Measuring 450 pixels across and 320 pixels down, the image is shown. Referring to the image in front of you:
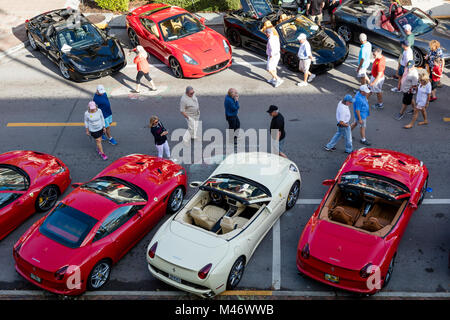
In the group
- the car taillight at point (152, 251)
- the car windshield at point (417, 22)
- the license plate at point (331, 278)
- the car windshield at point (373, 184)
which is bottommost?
the license plate at point (331, 278)

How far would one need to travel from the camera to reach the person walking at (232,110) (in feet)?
37.9

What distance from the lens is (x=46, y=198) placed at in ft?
33.7

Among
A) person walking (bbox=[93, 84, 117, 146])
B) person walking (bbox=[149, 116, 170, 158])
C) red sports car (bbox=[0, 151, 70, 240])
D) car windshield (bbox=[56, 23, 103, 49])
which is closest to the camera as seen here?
red sports car (bbox=[0, 151, 70, 240])

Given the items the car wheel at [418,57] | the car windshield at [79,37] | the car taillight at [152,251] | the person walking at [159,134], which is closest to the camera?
the car taillight at [152,251]

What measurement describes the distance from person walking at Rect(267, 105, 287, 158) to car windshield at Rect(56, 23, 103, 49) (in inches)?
291

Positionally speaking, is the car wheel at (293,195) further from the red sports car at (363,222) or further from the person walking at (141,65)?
the person walking at (141,65)

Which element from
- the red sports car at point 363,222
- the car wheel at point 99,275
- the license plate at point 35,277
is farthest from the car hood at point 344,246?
the license plate at point 35,277

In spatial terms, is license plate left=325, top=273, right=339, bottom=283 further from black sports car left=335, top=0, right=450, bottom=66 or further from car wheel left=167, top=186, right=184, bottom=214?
black sports car left=335, top=0, right=450, bottom=66

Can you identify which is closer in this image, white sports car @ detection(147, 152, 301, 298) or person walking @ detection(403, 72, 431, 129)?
white sports car @ detection(147, 152, 301, 298)

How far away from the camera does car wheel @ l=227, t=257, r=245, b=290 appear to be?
26.6 ft

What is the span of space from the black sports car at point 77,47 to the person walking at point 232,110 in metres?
4.94

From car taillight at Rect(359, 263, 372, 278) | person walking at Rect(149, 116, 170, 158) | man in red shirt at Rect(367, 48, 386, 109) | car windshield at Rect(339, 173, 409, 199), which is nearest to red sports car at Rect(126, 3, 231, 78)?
person walking at Rect(149, 116, 170, 158)

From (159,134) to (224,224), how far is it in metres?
3.27

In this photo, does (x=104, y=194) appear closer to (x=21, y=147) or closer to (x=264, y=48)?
(x=21, y=147)
